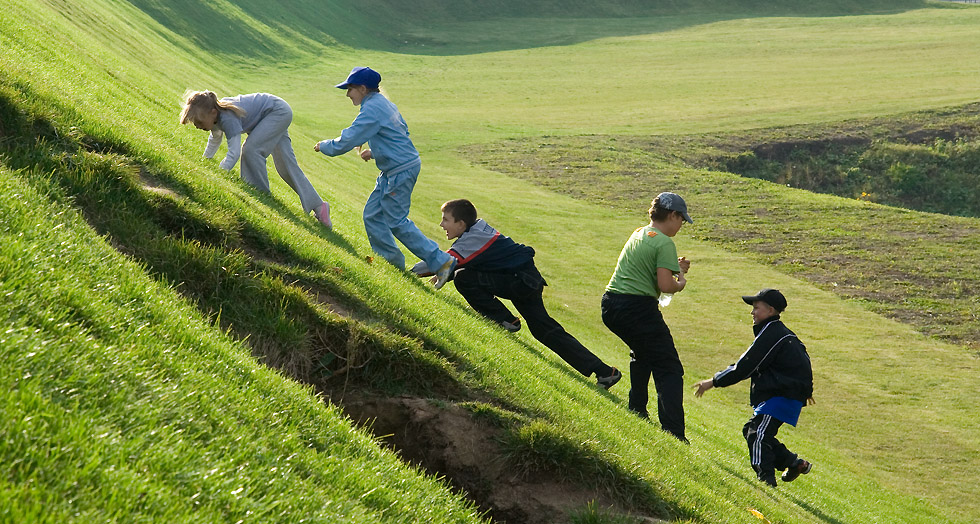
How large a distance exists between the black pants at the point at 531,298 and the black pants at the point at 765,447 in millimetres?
1738

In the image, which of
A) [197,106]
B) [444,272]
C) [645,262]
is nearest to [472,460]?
[645,262]

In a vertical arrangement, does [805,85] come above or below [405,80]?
above

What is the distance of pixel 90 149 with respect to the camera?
6.99 metres

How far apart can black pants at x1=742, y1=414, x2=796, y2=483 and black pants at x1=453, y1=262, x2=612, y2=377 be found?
Result: 1.74m

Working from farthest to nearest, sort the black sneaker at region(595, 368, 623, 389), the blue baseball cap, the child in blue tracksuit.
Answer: the black sneaker at region(595, 368, 623, 389)
the blue baseball cap
the child in blue tracksuit

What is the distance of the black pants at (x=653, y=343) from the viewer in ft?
31.6

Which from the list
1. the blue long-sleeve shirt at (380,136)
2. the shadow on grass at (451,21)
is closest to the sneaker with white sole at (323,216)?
the blue long-sleeve shirt at (380,136)

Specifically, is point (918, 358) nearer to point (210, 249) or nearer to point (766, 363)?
point (766, 363)

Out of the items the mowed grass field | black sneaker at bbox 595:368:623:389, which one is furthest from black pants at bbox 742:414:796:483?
black sneaker at bbox 595:368:623:389

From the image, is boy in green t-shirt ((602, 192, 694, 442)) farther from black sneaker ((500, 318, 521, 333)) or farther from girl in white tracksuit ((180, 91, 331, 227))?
girl in white tracksuit ((180, 91, 331, 227))

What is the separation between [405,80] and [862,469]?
178ft

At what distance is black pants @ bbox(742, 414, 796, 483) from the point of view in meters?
9.77

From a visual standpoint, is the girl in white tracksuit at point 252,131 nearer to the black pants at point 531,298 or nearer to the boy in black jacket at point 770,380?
the black pants at point 531,298

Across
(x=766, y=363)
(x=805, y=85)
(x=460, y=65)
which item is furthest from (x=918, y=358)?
(x=460, y=65)
